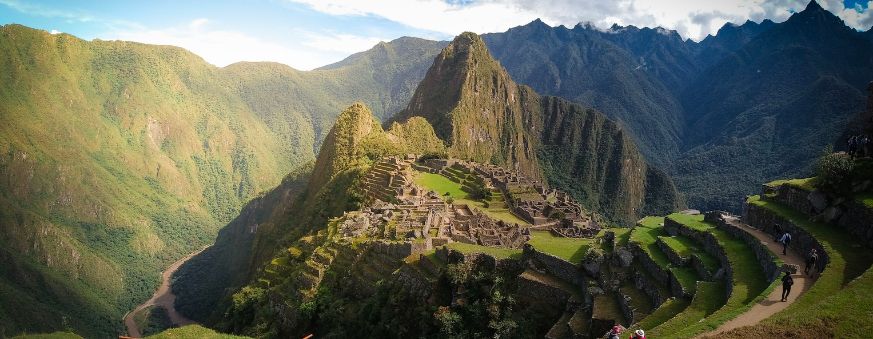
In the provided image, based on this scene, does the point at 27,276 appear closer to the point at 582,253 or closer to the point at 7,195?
the point at 7,195

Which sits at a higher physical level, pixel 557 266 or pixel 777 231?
pixel 777 231

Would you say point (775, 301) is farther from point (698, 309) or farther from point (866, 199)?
point (866, 199)

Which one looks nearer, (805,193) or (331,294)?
(805,193)

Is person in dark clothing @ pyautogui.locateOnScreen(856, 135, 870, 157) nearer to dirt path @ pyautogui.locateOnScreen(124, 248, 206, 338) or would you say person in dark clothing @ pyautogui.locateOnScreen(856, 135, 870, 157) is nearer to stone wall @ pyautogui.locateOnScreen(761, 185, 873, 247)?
stone wall @ pyautogui.locateOnScreen(761, 185, 873, 247)

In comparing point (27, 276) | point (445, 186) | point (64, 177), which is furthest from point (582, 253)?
point (64, 177)

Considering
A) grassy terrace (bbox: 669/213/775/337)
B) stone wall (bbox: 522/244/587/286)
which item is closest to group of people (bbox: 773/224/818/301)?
grassy terrace (bbox: 669/213/775/337)

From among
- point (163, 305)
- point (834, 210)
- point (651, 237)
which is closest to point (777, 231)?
point (834, 210)
